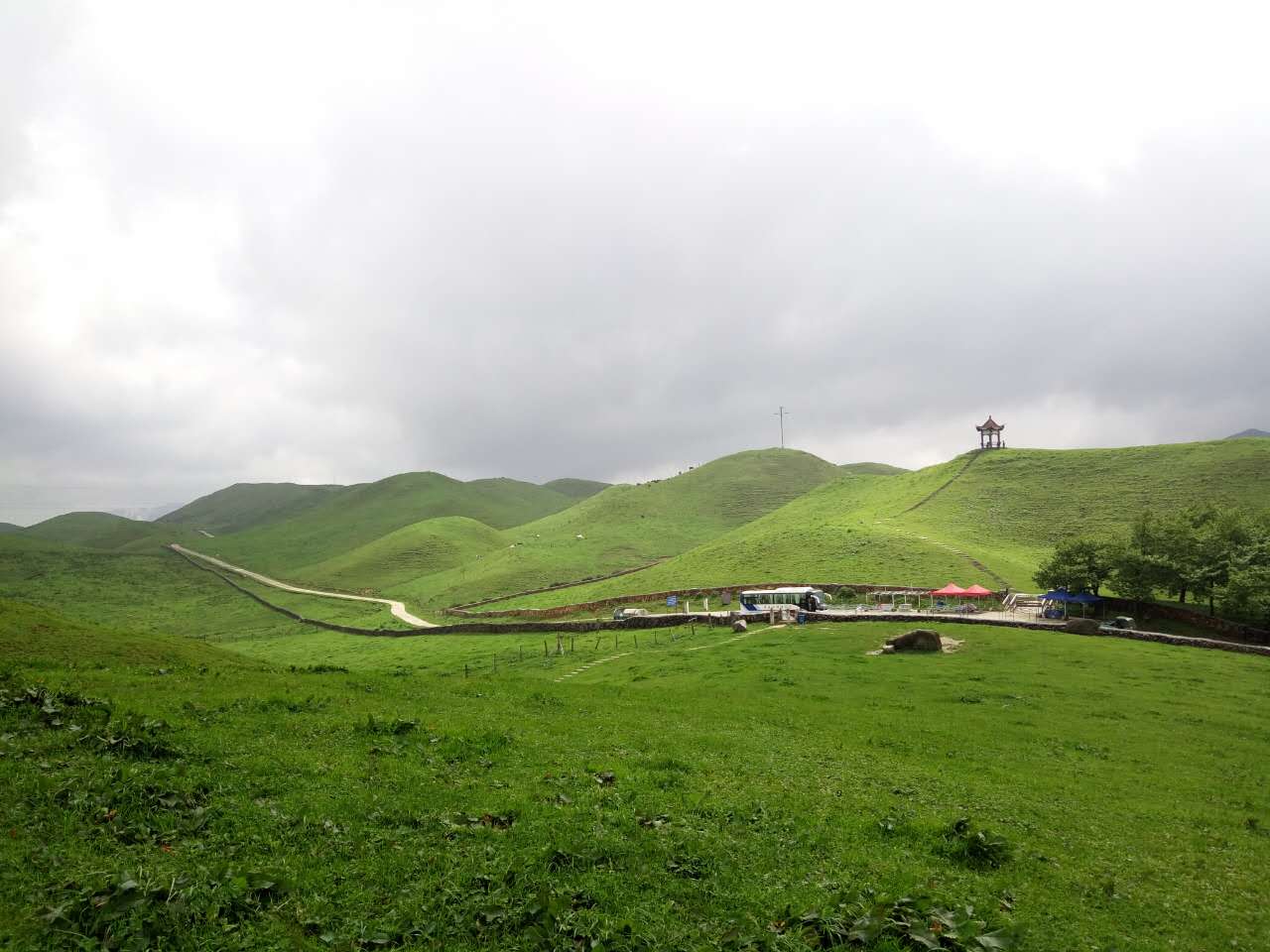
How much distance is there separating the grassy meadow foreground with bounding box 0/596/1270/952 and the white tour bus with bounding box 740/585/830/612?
30587mm

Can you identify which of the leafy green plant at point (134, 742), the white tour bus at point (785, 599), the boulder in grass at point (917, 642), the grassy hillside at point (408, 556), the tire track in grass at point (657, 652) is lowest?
the tire track in grass at point (657, 652)

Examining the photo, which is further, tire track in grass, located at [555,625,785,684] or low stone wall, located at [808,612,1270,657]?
tire track in grass, located at [555,625,785,684]

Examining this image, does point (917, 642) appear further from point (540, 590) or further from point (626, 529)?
point (626, 529)

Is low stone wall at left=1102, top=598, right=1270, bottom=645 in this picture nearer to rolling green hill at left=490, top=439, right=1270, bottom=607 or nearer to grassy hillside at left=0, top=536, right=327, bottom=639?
rolling green hill at left=490, top=439, right=1270, bottom=607

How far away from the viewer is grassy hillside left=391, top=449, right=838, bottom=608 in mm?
108438

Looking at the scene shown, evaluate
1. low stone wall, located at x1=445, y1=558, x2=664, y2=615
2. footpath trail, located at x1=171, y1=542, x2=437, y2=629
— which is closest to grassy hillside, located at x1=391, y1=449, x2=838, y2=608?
low stone wall, located at x1=445, y1=558, x2=664, y2=615

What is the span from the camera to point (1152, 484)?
94375 mm

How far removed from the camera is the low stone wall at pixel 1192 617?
41.7m

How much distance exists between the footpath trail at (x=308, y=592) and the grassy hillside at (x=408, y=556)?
543 cm

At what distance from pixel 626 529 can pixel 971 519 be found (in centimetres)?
7040

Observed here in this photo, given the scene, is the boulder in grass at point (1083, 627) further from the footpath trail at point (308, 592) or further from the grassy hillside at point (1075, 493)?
the footpath trail at point (308, 592)

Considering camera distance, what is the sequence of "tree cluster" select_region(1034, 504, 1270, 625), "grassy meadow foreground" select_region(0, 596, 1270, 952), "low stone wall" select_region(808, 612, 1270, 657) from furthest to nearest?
"tree cluster" select_region(1034, 504, 1270, 625) → "low stone wall" select_region(808, 612, 1270, 657) → "grassy meadow foreground" select_region(0, 596, 1270, 952)

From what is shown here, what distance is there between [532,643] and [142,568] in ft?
420

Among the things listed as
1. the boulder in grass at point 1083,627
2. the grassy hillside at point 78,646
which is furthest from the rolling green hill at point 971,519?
the grassy hillside at point 78,646
